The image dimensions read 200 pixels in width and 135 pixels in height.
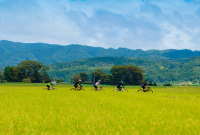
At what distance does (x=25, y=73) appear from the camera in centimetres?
13962

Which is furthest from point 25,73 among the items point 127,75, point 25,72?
point 127,75

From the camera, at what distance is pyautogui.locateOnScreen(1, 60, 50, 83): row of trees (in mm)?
132750

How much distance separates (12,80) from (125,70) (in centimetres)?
7686

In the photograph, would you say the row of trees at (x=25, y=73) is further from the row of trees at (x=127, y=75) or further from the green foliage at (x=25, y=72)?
the row of trees at (x=127, y=75)

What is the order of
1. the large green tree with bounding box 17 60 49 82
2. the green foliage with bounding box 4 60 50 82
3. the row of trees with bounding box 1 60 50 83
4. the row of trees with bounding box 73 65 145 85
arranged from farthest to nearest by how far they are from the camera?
the row of trees with bounding box 73 65 145 85 → the large green tree with bounding box 17 60 49 82 → the green foliage with bounding box 4 60 50 82 → the row of trees with bounding box 1 60 50 83

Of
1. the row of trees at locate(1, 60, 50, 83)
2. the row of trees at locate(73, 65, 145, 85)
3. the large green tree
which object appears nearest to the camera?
the row of trees at locate(1, 60, 50, 83)

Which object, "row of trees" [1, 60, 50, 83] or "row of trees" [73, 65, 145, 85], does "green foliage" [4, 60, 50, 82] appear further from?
"row of trees" [73, 65, 145, 85]

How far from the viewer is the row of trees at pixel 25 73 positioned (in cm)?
13275

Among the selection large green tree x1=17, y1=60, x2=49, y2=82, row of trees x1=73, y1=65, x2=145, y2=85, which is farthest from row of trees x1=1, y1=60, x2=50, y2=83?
row of trees x1=73, y1=65, x2=145, y2=85

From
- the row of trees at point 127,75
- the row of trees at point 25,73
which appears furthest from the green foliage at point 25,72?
the row of trees at point 127,75

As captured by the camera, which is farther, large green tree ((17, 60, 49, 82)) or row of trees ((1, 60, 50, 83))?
large green tree ((17, 60, 49, 82))

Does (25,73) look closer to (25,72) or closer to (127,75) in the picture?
(25,72)

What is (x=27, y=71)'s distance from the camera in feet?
459

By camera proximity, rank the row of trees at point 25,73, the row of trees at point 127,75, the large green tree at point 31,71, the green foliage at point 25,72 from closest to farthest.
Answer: the row of trees at point 25,73, the green foliage at point 25,72, the large green tree at point 31,71, the row of trees at point 127,75
